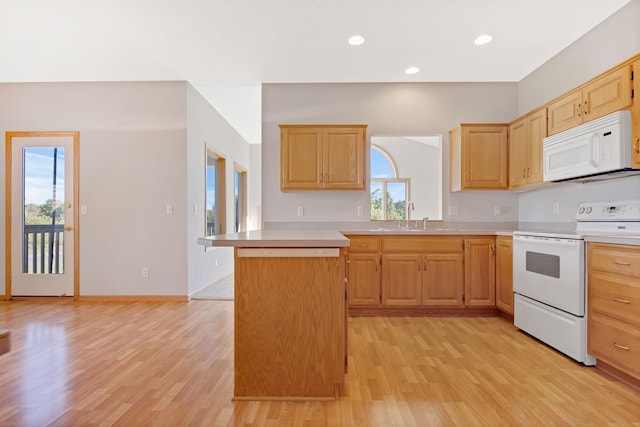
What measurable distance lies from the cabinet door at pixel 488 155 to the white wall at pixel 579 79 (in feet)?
1.43

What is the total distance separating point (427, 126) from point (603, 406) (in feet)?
10.3

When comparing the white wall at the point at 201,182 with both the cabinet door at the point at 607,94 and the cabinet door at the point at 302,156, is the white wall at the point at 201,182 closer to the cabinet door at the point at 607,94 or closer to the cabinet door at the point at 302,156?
the cabinet door at the point at 302,156

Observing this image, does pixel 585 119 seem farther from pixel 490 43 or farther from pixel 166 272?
pixel 166 272

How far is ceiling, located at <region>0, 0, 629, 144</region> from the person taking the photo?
8.95ft

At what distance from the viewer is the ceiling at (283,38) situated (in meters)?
2.73

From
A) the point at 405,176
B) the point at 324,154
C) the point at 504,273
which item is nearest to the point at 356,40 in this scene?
the point at 324,154

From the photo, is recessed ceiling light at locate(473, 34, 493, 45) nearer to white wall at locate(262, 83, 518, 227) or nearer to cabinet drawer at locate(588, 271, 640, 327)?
white wall at locate(262, 83, 518, 227)

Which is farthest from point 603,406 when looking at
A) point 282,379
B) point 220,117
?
point 220,117

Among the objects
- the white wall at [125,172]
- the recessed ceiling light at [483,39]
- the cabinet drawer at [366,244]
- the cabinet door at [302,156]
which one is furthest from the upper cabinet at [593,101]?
the white wall at [125,172]

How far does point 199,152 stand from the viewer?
466 centimetres

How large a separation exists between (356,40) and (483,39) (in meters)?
1.18

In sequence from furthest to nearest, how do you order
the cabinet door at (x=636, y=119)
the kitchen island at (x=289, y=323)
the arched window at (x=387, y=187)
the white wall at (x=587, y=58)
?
the arched window at (x=387, y=187)
the white wall at (x=587, y=58)
the cabinet door at (x=636, y=119)
the kitchen island at (x=289, y=323)

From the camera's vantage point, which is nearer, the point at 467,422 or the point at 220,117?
the point at 467,422

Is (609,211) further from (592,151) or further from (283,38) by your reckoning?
(283,38)
